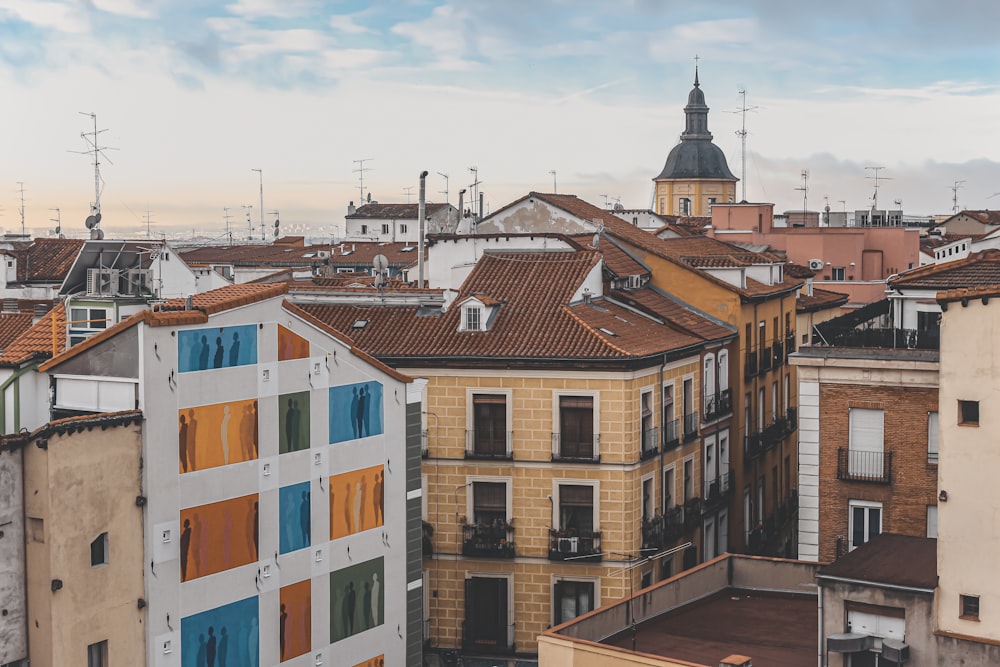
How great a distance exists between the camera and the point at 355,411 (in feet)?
117

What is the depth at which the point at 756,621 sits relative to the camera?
106 ft

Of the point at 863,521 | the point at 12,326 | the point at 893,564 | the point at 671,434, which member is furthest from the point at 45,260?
the point at 893,564

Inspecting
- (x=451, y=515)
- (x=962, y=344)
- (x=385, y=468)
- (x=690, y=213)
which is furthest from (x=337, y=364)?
(x=690, y=213)

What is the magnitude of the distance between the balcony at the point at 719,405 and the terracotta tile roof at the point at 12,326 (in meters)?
21.3

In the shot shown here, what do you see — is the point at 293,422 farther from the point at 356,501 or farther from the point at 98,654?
the point at 98,654

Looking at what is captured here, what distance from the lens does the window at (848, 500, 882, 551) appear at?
3419 cm

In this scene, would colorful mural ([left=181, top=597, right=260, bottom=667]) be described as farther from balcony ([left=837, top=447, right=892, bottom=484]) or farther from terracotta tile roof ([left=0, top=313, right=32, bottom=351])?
terracotta tile roof ([left=0, top=313, right=32, bottom=351])

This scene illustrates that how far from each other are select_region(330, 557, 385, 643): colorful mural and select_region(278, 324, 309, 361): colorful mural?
5.18 metres

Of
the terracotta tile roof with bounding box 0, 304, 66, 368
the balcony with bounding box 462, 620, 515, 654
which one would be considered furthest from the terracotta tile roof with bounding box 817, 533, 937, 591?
the terracotta tile roof with bounding box 0, 304, 66, 368

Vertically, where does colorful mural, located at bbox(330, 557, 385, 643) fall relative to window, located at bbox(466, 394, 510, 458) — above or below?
below

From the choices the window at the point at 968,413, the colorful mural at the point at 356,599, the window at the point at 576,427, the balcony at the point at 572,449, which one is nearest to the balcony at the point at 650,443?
the balcony at the point at 572,449

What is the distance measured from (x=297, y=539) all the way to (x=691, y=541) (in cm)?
1694

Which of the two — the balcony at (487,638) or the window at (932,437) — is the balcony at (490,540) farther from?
the window at (932,437)

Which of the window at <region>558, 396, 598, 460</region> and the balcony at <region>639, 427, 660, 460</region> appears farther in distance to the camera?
the balcony at <region>639, 427, 660, 460</region>
